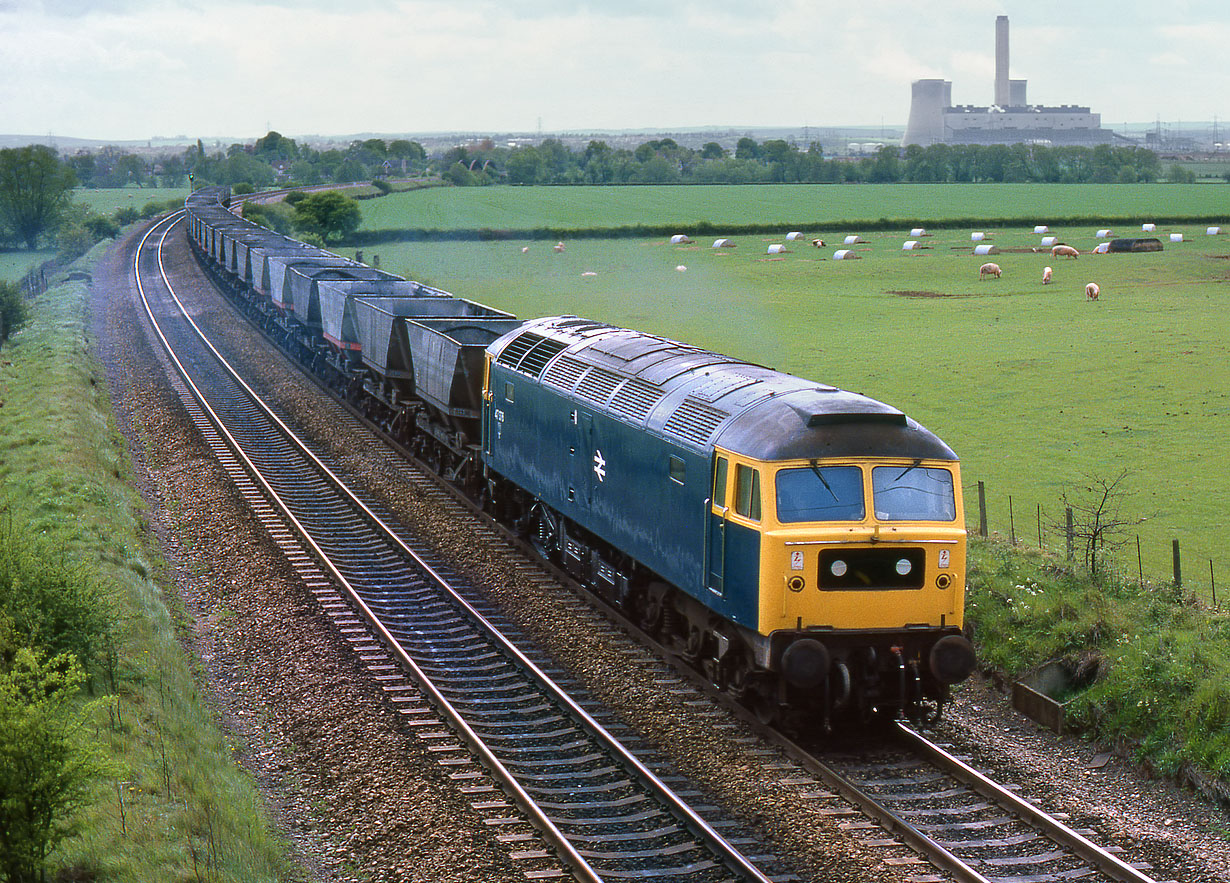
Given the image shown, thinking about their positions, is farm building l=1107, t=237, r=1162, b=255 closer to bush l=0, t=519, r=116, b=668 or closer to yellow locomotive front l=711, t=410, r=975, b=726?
yellow locomotive front l=711, t=410, r=975, b=726

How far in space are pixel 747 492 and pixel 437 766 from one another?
4551 millimetres

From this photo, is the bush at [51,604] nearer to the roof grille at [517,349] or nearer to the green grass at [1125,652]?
the roof grille at [517,349]

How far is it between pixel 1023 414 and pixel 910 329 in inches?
763

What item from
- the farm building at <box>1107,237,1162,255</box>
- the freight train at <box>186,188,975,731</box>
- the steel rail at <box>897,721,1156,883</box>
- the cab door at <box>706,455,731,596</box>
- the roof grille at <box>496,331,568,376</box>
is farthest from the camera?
the farm building at <box>1107,237,1162,255</box>

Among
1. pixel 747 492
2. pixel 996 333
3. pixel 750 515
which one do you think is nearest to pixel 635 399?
pixel 747 492

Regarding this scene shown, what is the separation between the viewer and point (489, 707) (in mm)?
15648

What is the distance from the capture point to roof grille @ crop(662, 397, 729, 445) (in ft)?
49.4

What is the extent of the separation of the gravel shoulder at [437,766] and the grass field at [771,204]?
88.2 meters

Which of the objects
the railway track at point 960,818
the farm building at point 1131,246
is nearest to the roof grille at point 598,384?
the railway track at point 960,818

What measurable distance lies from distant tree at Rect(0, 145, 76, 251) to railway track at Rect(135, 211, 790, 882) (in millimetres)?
89366

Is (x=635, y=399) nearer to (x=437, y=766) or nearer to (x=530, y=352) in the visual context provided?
(x=530, y=352)

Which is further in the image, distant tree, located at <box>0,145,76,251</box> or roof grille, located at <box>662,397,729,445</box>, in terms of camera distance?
distant tree, located at <box>0,145,76,251</box>

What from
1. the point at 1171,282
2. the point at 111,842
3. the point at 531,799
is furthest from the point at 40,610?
the point at 1171,282

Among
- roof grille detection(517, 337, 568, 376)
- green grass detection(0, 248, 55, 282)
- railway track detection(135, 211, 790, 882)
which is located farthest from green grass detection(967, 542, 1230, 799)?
green grass detection(0, 248, 55, 282)
